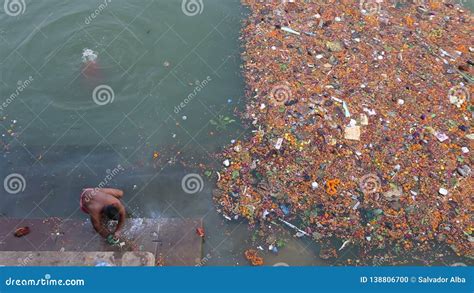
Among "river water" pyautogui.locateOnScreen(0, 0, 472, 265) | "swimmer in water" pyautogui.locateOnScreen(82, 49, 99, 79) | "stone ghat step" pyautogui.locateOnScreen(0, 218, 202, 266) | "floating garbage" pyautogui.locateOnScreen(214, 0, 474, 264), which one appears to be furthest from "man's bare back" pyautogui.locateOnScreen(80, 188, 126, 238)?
"swimmer in water" pyautogui.locateOnScreen(82, 49, 99, 79)

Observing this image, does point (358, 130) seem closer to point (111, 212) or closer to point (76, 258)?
point (111, 212)

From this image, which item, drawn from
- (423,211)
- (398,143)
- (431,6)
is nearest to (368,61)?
(398,143)

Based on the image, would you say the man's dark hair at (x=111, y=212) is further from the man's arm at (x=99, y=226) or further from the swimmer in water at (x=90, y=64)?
the swimmer in water at (x=90, y=64)

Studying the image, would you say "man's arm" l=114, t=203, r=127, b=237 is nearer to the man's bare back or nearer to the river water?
the man's bare back

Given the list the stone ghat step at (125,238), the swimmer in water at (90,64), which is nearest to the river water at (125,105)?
the swimmer in water at (90,64)

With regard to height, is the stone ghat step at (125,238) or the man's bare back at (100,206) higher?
the man's bare back at (100,206)

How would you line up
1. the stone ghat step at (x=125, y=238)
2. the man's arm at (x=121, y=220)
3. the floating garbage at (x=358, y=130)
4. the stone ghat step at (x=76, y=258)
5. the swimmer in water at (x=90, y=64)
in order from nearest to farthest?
the stone ghat step at (x=76, y=258), the man's arm at (x=121, y=220), the stone ghat step at (x=125, y=238), the floating garbage at (x=358, y=130), the swimmer in water at (x=90, y=64)
